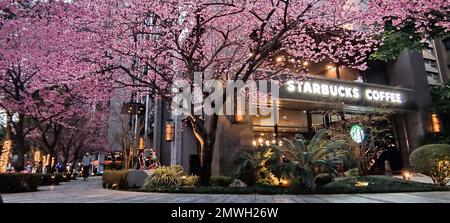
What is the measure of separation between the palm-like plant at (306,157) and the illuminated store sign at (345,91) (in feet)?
21.3

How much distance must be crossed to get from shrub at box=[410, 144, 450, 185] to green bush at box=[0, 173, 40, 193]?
56.7 feet

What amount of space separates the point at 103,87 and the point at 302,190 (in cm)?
905

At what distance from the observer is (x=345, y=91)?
16766 mm

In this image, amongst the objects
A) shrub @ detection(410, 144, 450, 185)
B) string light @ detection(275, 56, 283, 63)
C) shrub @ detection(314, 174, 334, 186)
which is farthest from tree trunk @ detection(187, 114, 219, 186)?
shrub @ detection(410, 144, 450, 185)

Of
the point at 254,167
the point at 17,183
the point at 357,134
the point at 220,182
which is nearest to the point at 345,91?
the point at 357,134

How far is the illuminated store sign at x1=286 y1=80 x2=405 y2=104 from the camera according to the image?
50.5 feet

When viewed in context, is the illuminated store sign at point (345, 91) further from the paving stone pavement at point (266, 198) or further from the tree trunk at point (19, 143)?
the tree trunk at point (19, 143)

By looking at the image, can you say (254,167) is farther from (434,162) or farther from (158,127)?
(158,127)

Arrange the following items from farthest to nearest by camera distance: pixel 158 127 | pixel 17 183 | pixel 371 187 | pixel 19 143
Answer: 1. pixel 158 127
2. pixel 19 143
3. pixel 17 183
4. pixel 371 187

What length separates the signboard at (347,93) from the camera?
1525 centimetres

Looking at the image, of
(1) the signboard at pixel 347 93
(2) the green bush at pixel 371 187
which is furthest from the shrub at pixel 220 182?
(1) the signboard at pixel 347 93

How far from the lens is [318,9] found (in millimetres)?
10883

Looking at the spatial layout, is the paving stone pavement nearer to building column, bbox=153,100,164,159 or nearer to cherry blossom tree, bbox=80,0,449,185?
cherry blossom tree, bbox=80,0,449,185

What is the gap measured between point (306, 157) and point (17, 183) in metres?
12.5
